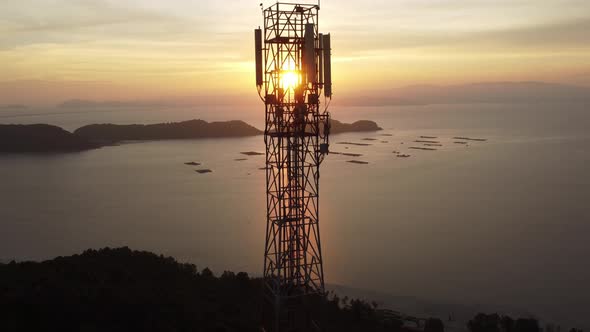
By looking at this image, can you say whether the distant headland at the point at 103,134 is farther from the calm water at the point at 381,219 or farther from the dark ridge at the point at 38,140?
the calm water at the point at 381,219

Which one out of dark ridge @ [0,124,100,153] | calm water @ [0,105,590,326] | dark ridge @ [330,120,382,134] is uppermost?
dark ridge @ [330,120,382,134]

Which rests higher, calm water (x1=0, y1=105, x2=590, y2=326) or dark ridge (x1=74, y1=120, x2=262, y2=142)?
dark ridge (x1=74, y1=120, x2=262, y2=142)

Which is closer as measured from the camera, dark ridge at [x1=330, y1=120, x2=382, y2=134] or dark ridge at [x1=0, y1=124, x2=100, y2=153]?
dark ridge at [x1=0, y1=124, x2=100, y2=153]

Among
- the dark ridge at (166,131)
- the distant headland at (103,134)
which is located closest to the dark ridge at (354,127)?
the distant headland at (103,134)

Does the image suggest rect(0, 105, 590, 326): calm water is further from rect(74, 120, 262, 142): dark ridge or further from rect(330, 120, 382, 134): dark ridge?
rect(330, 120, 382, 134): dark ridge

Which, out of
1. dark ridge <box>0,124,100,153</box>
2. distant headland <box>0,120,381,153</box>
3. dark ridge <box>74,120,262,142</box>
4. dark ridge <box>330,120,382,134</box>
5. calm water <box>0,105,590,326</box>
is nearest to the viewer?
calm water <box>0,105,590,326</box>

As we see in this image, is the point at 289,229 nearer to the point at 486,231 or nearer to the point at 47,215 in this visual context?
the point at 486,231

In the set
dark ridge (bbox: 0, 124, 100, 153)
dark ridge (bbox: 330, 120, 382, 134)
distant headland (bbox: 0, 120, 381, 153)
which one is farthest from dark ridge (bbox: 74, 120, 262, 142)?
dark ridge (bbox: 330, 120, 382, 134)
